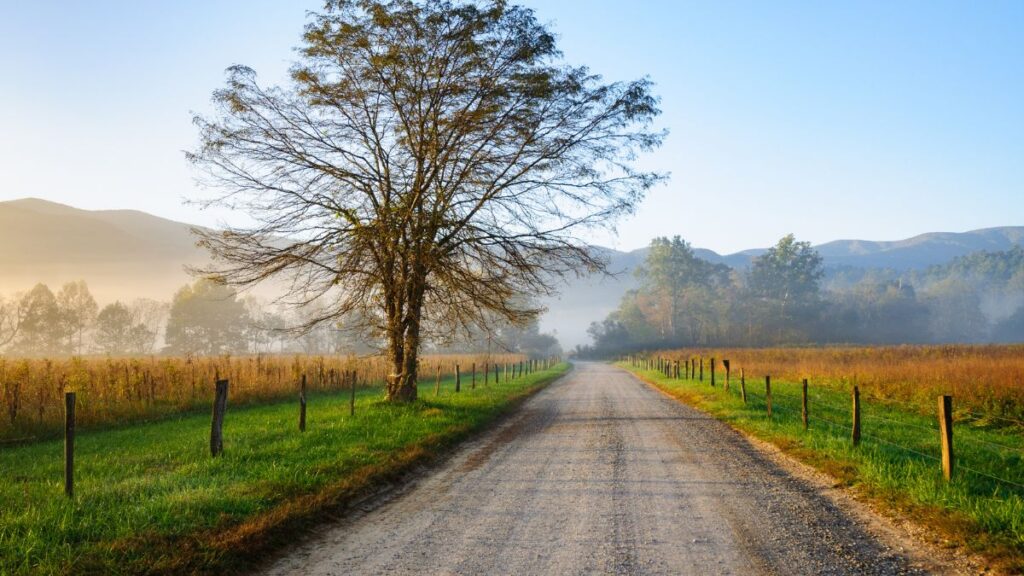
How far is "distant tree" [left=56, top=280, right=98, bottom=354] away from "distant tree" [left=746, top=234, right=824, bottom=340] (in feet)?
374

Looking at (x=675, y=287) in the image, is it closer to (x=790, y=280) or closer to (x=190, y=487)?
(x=790, y=280)

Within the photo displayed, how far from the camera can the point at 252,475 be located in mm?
8367

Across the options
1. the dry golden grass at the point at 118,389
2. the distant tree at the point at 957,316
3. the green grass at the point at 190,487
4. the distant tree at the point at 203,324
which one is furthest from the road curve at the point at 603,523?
the distant tree at the point at 957,316

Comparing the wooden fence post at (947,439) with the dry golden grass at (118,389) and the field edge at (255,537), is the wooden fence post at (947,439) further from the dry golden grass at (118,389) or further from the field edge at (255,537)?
the dry golden grass at (118,389)

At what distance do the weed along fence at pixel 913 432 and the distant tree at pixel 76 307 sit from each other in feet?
295

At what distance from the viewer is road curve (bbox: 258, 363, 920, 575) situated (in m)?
5.30

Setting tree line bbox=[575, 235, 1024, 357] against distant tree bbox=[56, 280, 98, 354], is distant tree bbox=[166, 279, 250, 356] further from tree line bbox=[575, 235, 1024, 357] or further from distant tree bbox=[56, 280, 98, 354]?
tree line bbox=[575, 235, 1024, 357]

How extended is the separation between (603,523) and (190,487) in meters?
5.33

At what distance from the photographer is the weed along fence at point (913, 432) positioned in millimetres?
7961

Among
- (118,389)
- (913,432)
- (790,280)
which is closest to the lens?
(913,432)

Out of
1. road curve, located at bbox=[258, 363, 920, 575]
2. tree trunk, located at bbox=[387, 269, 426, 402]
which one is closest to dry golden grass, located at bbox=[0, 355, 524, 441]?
tree trunk, located at bbox=[387, 269, 426, 402]

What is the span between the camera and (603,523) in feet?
21.4

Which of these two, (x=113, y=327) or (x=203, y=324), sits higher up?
(x=203, y=324)

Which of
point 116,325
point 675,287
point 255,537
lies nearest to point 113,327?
point 116,325
